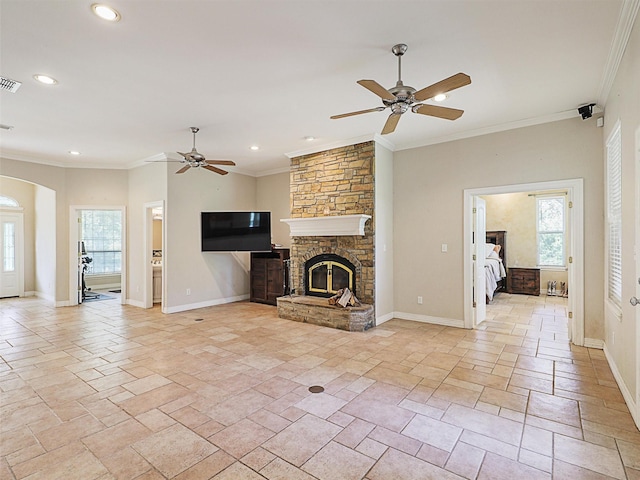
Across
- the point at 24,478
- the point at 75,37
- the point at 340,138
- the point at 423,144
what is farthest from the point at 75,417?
the point at 423,144

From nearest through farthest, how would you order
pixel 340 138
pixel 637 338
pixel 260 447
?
pixel 260 447, pixel 637 338, pixel 340 138

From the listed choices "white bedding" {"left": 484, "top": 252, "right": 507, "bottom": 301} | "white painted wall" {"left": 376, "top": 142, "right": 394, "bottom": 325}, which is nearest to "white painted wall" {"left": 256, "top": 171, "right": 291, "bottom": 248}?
"white painted wall" {"left": 376, "top": 142, "right": 394, "bottom": 325}

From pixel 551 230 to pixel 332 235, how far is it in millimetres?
5936

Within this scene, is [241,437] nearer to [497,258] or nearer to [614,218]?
[614,218]

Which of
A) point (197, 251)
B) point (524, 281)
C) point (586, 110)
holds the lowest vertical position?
point (524, 281)

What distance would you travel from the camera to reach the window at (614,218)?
3240mm

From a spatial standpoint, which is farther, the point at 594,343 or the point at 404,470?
the point at 594,343

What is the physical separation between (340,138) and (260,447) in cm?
433

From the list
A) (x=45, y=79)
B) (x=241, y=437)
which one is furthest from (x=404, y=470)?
(x=45, y=79)

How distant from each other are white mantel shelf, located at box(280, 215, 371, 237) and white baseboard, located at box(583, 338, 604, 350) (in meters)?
3.12

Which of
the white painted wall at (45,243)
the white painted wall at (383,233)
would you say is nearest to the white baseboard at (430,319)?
the white painted wall at (383,233)

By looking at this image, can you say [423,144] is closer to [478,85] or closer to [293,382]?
[478,85]

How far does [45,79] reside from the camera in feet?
10.8

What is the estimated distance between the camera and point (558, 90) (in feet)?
12.0
